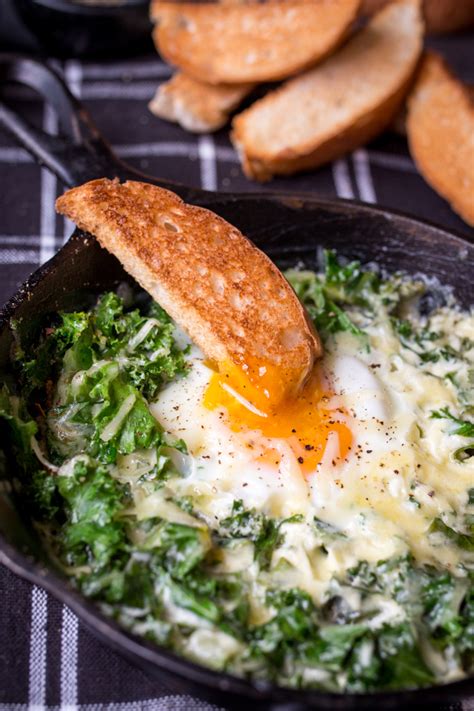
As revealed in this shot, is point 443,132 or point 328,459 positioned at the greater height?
point 443,132

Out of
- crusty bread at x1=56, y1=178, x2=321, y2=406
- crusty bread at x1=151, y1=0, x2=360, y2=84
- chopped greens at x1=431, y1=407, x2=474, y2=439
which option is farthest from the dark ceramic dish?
chopped greens at x1=431, y1=407, x2=474, y2=439

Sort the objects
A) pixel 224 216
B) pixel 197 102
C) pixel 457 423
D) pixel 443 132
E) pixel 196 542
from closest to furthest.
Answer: pixel 196 542, pixel 457 423, pixel 224 216, pixel 443 132, pixel 197 102

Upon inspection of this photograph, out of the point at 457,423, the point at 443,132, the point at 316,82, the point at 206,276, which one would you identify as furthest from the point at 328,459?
the point at 316,82

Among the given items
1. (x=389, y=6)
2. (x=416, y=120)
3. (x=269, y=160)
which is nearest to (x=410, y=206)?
(x=416, y=120)

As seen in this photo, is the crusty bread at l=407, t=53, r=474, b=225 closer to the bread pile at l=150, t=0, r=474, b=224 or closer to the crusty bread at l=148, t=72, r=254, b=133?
the bread pile at l=150, t=0, r=474, b=224

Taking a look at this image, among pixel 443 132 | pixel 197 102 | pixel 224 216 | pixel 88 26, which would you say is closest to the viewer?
pixel 224 216

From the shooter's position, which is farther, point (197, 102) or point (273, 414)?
point (197, 102)

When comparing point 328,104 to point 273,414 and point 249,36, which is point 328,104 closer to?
point 249,36

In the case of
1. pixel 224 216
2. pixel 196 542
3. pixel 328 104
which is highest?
pixel 328 104
